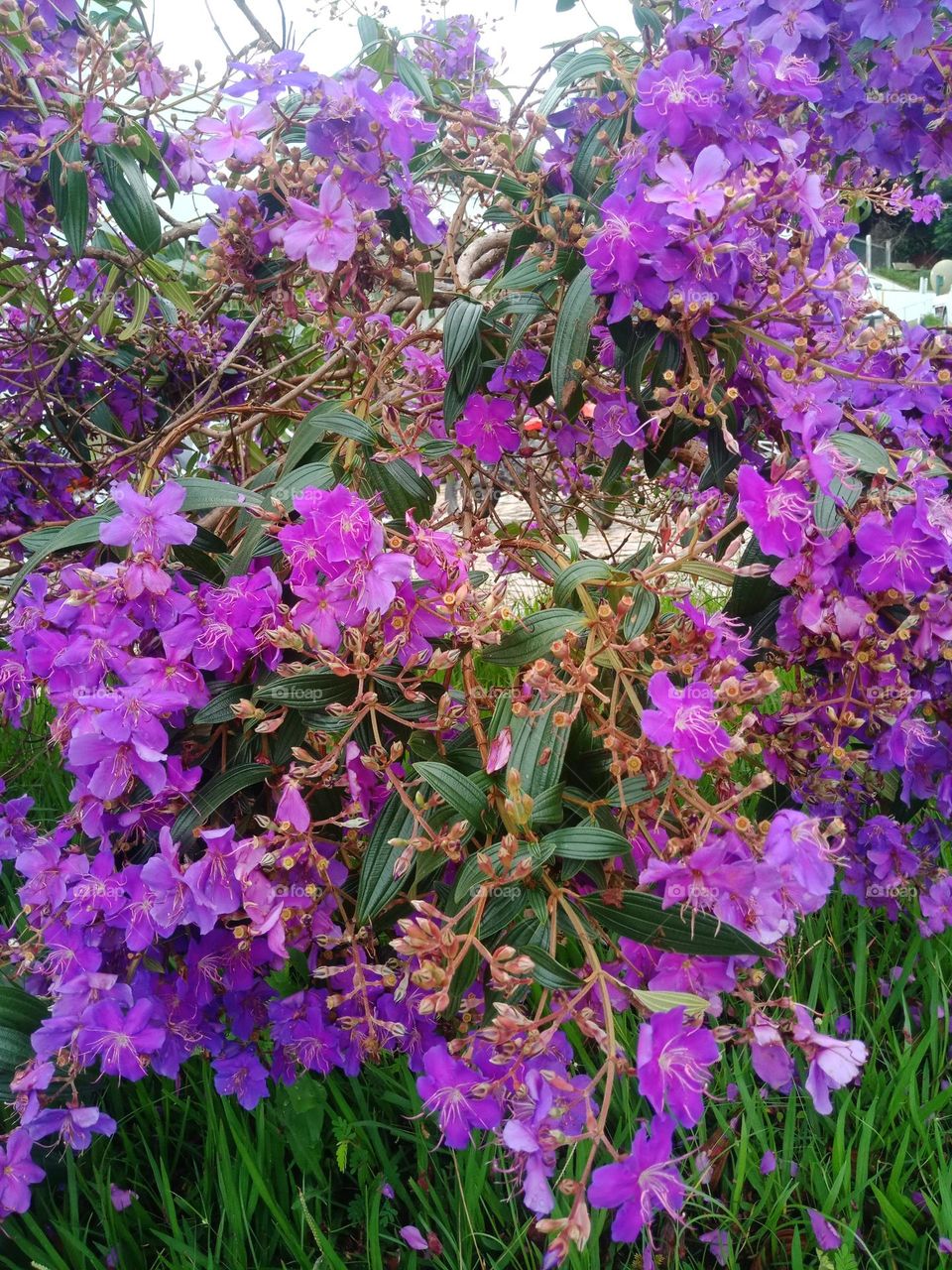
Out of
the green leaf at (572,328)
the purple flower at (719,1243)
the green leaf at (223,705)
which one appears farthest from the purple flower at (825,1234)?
the green leaf at (572,328)

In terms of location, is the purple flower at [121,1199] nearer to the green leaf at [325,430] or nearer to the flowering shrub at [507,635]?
the flowering shrub at [507,635]

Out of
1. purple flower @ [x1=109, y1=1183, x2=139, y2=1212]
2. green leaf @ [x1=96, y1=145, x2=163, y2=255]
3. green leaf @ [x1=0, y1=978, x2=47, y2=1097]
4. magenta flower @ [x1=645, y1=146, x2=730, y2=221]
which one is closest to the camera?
magenta flower @ [x1=645, y1=146, x2=730, y2=221]

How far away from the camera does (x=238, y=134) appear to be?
3.77ft

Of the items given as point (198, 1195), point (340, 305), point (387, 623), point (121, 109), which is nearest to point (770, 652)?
point (387, 623)

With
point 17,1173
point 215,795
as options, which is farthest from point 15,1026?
point 215,795

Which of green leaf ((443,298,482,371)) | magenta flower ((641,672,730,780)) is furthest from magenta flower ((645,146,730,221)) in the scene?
magenta flower ((641,672,730,780))

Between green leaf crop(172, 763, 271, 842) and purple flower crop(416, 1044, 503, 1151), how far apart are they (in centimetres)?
32

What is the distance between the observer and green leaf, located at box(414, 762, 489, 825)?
2.89 feet

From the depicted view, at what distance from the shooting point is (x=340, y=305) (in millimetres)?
1195

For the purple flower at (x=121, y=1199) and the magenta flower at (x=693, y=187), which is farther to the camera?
the purple flower at (x=121, y=1199)

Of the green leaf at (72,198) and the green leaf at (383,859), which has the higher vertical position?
the green leaf at (72,198)

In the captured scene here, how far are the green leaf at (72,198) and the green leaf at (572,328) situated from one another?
66 centimetres

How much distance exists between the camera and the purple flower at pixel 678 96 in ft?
3.37

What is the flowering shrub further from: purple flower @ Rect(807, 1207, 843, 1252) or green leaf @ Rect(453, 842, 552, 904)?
purple flower @ Rect(807, 1207, 843, 1252)
